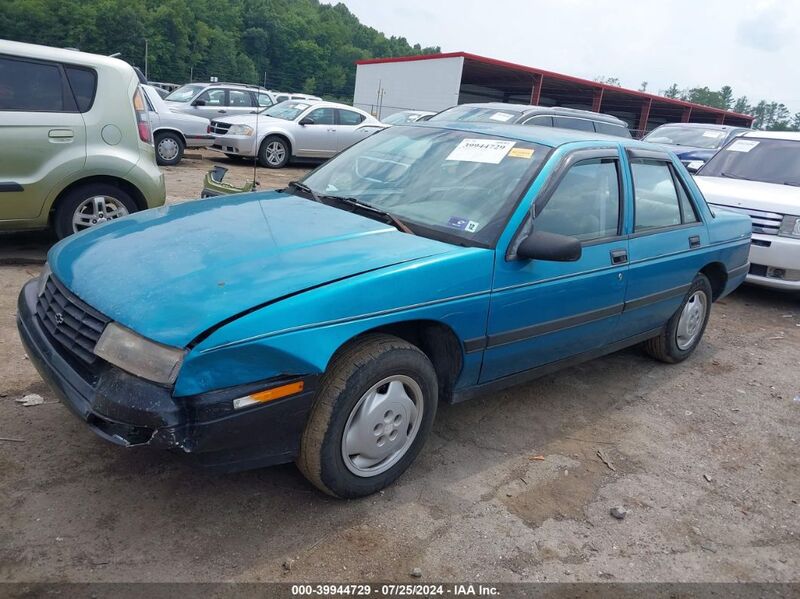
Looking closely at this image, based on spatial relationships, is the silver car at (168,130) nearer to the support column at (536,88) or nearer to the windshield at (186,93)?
the windshield at (186,93)

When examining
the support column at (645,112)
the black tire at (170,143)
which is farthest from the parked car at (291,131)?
the support column at (645,112)

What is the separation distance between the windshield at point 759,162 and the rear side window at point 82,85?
6798mm

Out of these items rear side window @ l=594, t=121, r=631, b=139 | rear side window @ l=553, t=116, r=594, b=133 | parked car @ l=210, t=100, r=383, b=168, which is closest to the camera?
rear side window @ l=553, t=116, r=594, b=133

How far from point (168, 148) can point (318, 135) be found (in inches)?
131

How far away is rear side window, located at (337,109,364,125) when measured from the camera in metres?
14.6

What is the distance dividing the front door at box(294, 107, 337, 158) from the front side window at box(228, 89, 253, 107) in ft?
8.22

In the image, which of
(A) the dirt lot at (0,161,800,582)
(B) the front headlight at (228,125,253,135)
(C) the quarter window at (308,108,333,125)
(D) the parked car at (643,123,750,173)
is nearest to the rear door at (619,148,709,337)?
(A) the dirt lot at (0,161,800,582)

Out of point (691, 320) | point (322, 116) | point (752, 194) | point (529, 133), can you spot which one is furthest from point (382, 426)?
point (322, 116)

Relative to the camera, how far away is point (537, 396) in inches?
164

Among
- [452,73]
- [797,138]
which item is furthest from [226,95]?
[452,73]

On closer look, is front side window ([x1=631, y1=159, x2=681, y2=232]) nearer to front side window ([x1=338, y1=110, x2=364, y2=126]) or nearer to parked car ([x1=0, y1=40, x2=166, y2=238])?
parked car ([x1=0, y1=40, x2=166, y2=238])

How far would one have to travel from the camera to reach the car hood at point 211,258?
2.39 meters

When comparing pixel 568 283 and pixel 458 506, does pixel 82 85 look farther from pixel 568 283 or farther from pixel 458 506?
pixel 458 506

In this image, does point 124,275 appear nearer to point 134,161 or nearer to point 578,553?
point 578,553
